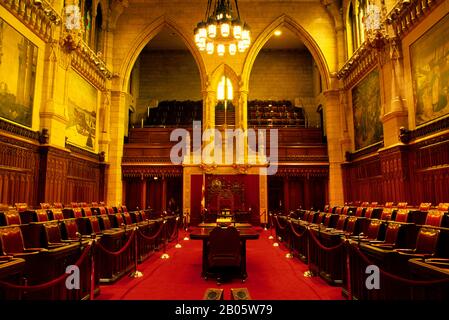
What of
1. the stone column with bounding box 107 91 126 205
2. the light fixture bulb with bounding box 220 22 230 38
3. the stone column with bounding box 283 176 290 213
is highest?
the light fixture bulb with bounding box 220 22 230 38

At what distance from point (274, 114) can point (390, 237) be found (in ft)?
52.6

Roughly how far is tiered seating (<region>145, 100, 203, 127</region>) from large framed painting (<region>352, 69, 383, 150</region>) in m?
8.89

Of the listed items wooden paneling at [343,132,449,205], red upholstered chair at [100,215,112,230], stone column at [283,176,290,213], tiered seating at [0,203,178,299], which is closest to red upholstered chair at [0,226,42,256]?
tiered seating at [0,203,178,299]

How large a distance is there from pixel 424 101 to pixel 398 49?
237 centimetres

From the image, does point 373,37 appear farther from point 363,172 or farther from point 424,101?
point 363,172

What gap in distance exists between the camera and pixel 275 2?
1662cm

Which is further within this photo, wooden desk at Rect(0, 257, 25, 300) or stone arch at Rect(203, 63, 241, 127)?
stone arch at Rect(203, 63, 241, 127)

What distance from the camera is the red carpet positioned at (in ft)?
14.6

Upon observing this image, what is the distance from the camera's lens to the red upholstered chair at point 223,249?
5164 mm

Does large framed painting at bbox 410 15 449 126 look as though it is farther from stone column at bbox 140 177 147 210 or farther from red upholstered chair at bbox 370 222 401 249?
stone column at bbox 140 177 147 210

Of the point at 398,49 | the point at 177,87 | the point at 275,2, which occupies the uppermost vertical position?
the point at 275,2

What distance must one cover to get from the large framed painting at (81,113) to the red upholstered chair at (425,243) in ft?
36.9

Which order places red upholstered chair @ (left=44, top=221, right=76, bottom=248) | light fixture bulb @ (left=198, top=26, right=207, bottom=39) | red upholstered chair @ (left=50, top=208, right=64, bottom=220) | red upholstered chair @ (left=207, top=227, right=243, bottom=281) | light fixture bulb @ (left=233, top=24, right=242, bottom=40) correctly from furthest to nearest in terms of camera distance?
light fixture bulb @ (left=198, top=26, right=207, bottom=39) < light fixture bulb @ (left=233, top=24, right=242, bottom=40) < red upholstered chair @ (left=50, top=208, right=64, bottom=220) < red upholstered chair @ (left=207, top=227, right=243, bottom=281) < red upholstered chair @ (left=44, top=221, right=76, bottom=248)
